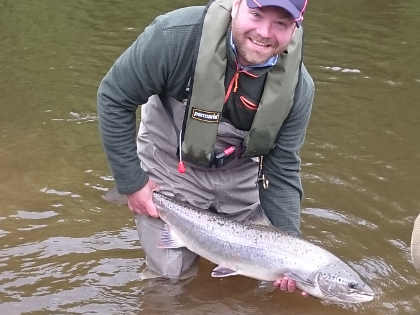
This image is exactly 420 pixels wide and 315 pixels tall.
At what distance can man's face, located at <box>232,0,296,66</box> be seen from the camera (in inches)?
152

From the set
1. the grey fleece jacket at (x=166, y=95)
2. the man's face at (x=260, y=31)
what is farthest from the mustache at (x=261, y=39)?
the grey fleece jacket at (x=166, y=95)

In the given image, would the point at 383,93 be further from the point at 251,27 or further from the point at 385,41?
the point at 251,27

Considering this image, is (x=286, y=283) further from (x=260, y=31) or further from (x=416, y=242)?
(x=260, y=31)

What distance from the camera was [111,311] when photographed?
4.97m

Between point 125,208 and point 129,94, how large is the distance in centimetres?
233

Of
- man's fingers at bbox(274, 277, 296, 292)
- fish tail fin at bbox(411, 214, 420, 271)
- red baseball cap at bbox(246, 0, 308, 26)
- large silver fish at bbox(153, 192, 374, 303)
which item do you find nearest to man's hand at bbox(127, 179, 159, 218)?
large silver fish at bbox(153, 192, 374, 303)

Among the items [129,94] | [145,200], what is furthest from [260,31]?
[145,200]

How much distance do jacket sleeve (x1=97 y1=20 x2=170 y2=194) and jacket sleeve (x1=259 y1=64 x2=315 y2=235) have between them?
861mm

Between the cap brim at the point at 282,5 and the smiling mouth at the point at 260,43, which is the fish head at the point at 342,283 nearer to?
the smiling mouth at the point at 260,43

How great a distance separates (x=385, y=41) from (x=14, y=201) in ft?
29.2

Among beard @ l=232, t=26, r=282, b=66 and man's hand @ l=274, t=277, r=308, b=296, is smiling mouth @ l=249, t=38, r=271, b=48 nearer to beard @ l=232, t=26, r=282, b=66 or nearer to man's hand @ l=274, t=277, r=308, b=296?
beard @ l=232, t=26, r=282, b=66

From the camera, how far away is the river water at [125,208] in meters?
5.15

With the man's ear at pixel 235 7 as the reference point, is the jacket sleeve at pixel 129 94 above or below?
below

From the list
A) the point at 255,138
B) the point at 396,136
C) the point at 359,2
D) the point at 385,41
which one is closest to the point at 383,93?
the point at 396,136
